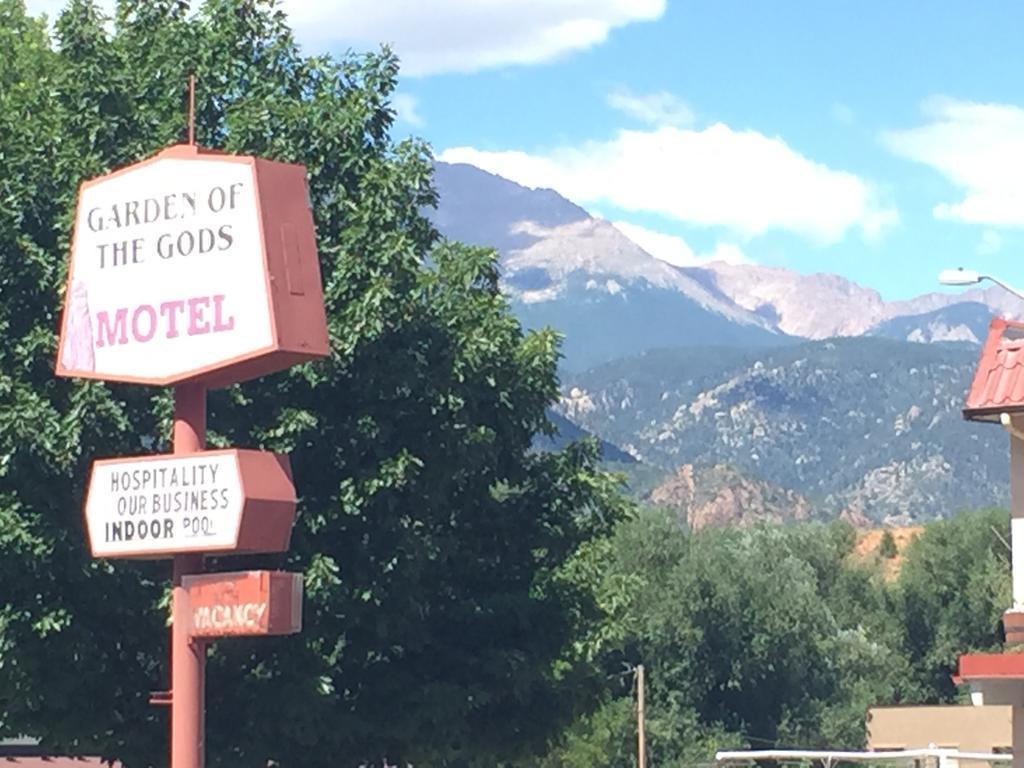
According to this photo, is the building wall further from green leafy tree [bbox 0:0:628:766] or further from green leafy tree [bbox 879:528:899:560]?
green leafy tree [bbox 879:528:899:560]

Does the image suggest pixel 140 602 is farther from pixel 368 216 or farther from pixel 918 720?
pixel 918 720

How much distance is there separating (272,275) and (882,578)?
7921cm

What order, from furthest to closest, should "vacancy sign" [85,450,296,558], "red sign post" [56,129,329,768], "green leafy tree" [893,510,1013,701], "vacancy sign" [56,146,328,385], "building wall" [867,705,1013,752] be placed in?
"green leafy tree" [893,510,1013,701] < "building wall" [867,705,1013,752] < "vacancy sign" [56,146,328,385] < "red sign post" [56,129,329,768] < "vacancy sign" [85,450,296,558]

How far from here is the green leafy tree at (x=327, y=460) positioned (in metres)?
24.7

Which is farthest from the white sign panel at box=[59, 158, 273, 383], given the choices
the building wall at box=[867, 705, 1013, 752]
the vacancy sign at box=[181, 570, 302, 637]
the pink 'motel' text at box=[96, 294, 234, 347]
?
the building wall at box=[867, 705, 1013, 752]

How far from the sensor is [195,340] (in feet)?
57.6

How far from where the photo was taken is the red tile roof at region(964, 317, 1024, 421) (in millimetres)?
22406

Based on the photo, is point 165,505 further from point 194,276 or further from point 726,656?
point 726,656

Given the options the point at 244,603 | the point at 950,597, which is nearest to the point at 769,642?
the point at 950,597

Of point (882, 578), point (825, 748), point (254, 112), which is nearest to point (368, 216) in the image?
point (254, 112)

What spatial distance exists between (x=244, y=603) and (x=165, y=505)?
53.7 inches

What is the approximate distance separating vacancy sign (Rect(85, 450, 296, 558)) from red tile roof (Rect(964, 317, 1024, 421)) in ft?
28.5

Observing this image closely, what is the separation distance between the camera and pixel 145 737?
2627 centimetres

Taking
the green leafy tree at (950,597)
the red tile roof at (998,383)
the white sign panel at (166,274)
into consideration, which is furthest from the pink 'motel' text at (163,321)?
the green leafy tree at (950,597)
